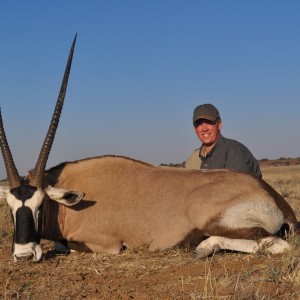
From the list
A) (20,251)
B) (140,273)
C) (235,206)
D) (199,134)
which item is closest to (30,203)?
(20,251)

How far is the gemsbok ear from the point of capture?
5.48 metres

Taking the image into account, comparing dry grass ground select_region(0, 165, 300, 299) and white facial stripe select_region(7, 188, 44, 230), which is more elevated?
white facial stripe select_region(7, 188, 44, 230)

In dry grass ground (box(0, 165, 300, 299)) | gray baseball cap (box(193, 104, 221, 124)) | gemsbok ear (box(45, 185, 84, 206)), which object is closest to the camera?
dry grass ground (box(0, 165, 300, 299))

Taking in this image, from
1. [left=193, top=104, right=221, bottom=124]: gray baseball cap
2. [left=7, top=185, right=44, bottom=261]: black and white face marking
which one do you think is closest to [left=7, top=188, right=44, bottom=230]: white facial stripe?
[left=7, top=185, right=44, bottom=261]: black and white face marking

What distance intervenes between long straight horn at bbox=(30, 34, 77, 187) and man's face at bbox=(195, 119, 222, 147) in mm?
2170

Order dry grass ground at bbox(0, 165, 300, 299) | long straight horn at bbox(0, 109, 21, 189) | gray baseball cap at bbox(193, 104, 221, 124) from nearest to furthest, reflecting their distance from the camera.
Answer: dry grass ground at bbox(0, 165, 300, 299) < long straight horn at bbox(0, 109, 21, 189) < gray baseball cap at bbox(193, 104, 221, 124)

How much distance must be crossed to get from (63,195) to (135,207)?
80 cm

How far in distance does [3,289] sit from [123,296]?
104 cm

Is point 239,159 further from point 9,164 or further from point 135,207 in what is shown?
point 9,164

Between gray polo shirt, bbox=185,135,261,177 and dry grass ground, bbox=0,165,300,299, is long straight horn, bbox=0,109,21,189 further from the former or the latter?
gray polo shirt, bbox=185,135,261,177

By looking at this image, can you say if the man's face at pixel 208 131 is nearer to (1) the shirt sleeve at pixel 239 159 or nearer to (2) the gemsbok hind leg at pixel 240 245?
(1) the shirt sleeve at pixel 239 159

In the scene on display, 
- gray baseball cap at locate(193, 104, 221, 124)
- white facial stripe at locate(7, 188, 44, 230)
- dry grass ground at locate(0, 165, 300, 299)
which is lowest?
dry grass ground at locate(0, 165, 300, 299)

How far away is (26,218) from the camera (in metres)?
4.99

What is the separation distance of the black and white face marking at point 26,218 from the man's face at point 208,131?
9.10ft
